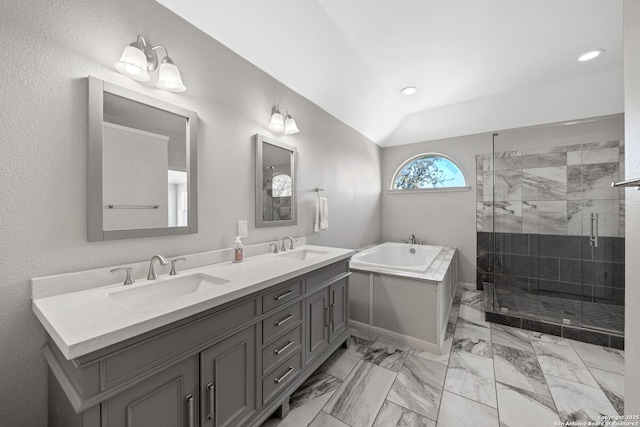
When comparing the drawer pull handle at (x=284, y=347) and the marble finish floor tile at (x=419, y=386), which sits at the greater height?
the drawer pull handle at (x=284, y=347)

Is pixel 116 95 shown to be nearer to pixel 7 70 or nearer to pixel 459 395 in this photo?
pixel 7 70

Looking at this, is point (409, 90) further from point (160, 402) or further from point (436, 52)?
point (160, 402)

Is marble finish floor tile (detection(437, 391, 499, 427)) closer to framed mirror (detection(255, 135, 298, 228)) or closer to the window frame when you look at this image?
framed mirror (detection(255, 135, 298, 228))

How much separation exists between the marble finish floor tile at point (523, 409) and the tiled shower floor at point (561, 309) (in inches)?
47.3

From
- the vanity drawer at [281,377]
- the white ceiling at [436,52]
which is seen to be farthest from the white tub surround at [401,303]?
the white ceiling at [436,52]

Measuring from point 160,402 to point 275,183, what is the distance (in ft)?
5.10

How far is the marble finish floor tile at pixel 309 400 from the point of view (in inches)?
54.4

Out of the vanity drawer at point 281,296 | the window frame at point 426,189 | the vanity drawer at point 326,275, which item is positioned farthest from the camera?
the window frame at point 426,189

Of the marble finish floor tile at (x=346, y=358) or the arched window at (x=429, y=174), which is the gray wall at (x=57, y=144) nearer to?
the marble finish floor tile at (x=346, y=358)

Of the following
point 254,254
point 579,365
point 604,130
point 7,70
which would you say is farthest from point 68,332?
point 604,130

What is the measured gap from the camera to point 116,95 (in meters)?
1.19

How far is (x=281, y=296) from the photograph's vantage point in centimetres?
134

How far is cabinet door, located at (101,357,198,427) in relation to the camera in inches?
29.9

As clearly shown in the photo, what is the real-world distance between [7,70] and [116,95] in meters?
0.33
